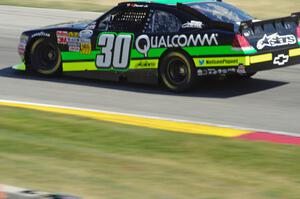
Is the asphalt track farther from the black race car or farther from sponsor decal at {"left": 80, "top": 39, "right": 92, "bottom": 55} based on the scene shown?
sponsor decal at {"left": 80, "top": 39, "right": 92, "bottom": 55}

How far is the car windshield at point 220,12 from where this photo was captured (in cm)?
1236

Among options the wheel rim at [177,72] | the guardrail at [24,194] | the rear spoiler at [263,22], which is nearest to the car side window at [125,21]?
the wheel rim at [177,72]

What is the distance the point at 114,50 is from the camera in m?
12.9

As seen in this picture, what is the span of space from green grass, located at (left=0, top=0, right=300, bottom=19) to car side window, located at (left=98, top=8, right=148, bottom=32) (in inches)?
387

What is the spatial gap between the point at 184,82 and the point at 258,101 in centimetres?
120

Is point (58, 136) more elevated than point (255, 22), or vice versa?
point (255, 22)

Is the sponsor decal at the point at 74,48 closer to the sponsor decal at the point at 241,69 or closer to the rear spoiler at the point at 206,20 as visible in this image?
the rear spoiler at the point at 206,20

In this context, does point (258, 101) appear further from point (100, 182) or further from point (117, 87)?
point (100, 182)

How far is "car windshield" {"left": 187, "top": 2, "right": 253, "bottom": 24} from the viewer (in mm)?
12359

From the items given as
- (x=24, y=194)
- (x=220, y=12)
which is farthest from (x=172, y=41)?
(x=24, y=194)

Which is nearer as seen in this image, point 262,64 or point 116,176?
point 116,176

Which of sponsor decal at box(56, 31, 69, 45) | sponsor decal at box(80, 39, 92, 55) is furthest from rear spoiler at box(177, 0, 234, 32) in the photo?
sponsor decal at box(56, 31, 69, 45)

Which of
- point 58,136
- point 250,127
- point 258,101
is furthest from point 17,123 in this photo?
point 258,101

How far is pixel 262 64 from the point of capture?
12.0 metres
